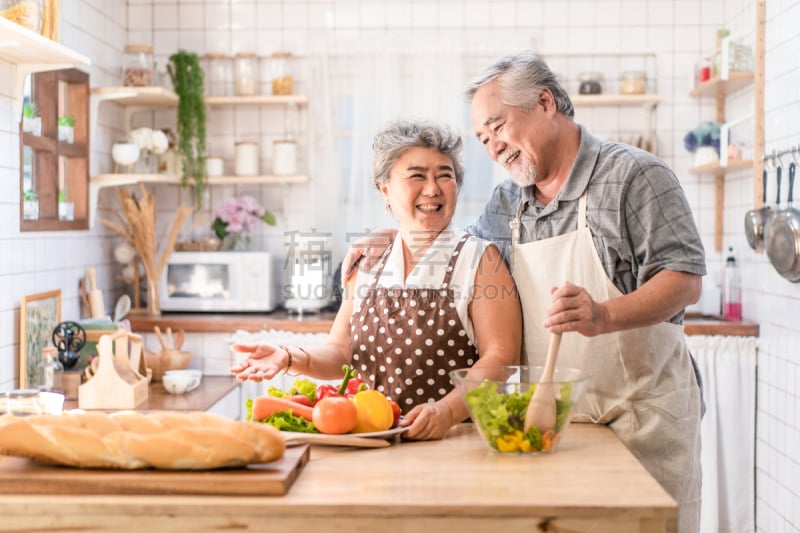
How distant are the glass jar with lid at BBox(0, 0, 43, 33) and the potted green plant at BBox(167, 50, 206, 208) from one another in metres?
1.47

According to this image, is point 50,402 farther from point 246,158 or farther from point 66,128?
point 246,158

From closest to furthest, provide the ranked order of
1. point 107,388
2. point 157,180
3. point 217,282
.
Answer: point 107,388 < point 157,180 < point 217,282

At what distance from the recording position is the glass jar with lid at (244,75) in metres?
4.25

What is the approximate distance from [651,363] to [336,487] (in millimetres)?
869

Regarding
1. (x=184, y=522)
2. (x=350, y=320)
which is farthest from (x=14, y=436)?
(x=350, y=320)

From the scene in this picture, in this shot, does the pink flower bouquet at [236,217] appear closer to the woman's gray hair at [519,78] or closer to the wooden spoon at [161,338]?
the wooden spoon at [161,338]

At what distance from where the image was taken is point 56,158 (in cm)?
350

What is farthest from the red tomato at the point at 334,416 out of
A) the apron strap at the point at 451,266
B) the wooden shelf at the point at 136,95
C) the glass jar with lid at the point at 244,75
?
the glass jar with lid at the point at 244,75

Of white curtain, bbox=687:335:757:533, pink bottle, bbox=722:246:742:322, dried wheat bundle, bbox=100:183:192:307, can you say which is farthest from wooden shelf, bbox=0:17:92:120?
pink bottle, bbox=722:246:742:322

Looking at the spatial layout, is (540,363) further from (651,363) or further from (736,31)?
(736,31)

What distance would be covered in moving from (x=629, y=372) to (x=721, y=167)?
7.27ft

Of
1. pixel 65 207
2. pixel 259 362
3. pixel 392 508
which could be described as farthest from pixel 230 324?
pixel 392 508

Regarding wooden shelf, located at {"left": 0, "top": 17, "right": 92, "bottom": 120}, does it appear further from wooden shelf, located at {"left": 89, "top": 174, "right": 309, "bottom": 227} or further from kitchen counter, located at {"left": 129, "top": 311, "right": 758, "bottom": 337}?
kitchen counter, located at {"left": 129, "top": 311, "right": 758, "bottom": 337}

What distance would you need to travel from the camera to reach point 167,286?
4043 millimetres
